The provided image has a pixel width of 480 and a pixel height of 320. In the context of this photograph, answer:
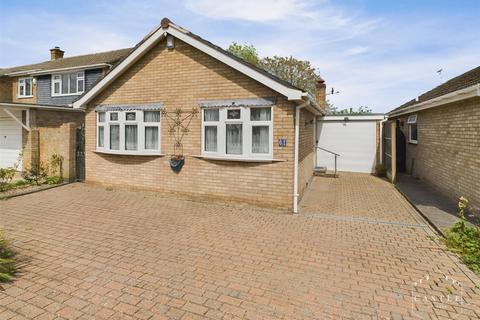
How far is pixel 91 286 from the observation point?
4.01 m

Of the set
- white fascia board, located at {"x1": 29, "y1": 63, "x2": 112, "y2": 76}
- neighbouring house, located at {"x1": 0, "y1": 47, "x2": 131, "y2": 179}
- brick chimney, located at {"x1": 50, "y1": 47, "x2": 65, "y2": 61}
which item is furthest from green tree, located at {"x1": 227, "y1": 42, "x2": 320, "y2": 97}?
white fascia board, located at {"x1": 29, "y1": 63, "x2": 112, "y2": 76}

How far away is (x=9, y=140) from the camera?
1480cm

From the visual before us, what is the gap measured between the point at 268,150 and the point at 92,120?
22.9 feet

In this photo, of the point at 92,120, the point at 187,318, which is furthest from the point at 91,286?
the point at 92,120

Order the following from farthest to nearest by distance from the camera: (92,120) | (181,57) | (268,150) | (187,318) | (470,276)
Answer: (92,120) < (181,57) < (268,150) < (470,276) < (187,318)

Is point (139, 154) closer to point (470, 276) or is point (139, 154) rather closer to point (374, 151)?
point (470, 276)

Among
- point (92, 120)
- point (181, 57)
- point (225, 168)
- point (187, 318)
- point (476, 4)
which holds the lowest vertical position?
point (187, 318)

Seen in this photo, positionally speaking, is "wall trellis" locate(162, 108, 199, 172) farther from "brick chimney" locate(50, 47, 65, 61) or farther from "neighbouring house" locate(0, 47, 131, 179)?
"brick chimney" locate(50, 47, 65, 61)

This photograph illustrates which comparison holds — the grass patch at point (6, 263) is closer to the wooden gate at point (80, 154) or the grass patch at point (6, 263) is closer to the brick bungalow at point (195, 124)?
the brick bungalow at point (195, 124)

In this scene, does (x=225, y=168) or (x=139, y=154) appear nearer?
(x=225, y=168)

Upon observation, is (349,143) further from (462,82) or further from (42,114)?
(42,114)

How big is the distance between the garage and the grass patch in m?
14.3

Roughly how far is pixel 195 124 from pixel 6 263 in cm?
582

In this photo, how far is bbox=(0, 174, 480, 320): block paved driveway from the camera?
356cm
